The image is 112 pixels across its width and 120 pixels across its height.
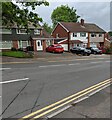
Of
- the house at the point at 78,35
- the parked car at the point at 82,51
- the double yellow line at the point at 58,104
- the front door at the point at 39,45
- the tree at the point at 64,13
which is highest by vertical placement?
the tree at the point at 64,13

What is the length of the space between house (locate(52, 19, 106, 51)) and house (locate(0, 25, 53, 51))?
10030 mm

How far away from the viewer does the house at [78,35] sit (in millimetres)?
54562

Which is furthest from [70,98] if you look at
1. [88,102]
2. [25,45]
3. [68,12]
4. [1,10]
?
[68,12]

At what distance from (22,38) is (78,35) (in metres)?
19.8

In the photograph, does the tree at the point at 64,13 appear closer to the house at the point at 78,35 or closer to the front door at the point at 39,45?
the house at the point at 78,35

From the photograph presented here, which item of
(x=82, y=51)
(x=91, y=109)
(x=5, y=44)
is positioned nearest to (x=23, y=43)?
(x=5, y=44)

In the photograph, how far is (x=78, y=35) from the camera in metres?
56.8

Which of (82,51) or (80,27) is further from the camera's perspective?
(80,27)

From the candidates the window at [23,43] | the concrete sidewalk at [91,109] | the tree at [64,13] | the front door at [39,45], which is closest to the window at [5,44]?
the window at [23,43]

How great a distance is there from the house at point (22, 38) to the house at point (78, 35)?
32.9 feet

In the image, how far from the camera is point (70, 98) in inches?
330

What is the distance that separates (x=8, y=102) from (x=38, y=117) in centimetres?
162

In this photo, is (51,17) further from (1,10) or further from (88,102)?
(88,102)

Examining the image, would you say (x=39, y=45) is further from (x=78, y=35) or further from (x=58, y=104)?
(x=58, y=104)
